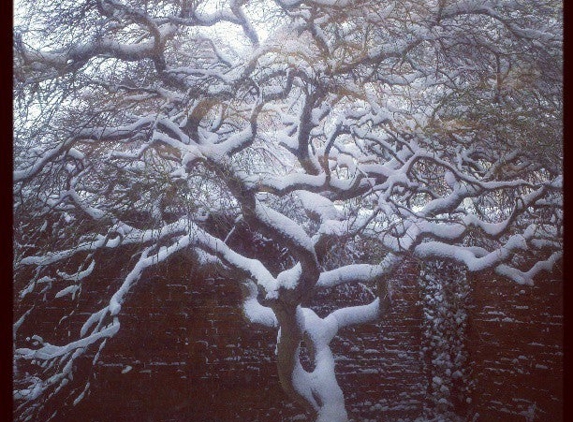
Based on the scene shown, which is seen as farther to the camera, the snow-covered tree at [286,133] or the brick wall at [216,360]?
the brick wall at [216,360]

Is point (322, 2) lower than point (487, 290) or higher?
higher

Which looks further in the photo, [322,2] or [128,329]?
[128,329]

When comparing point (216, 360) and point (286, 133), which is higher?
point (286, 133)

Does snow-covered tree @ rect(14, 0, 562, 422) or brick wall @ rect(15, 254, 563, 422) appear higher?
snow-covered tree @ rect(14, 0, 562, 422)

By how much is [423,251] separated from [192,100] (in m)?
2.33

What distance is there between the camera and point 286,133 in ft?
14.9

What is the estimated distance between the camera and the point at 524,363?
18.3 ft

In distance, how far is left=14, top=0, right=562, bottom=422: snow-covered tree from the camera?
3441 mm

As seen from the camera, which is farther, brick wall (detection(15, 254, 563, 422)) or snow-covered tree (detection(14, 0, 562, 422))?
brick wall (detection(15, 254, 563, 422))

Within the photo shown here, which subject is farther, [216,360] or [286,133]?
A: [216,360]

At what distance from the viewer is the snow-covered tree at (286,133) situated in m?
3.44

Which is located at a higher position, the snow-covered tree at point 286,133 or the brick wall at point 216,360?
the snow-covered tree at point 286,133
